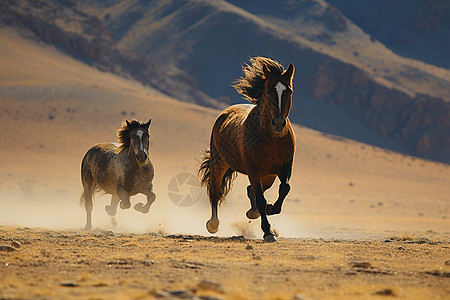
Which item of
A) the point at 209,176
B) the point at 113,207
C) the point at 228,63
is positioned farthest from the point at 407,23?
the point at 209,176

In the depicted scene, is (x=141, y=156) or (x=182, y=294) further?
(x=141, y=156)

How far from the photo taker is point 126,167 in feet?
51.7

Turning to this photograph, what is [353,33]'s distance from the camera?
11700cm

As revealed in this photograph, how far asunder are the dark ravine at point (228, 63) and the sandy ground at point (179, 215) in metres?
6.19

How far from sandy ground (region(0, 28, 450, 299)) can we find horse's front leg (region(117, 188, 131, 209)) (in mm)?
685

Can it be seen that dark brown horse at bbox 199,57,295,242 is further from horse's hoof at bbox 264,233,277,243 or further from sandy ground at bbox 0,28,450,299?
sandy ground at bbox 0,28,450,299

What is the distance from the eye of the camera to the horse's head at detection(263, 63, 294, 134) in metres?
10.3

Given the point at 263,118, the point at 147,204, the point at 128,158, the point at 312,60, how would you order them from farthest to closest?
the point at 312,60, the point at 128,158, the point at 147,204, the point at 263,118

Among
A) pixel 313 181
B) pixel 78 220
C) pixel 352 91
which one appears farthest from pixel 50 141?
pixel 352 91

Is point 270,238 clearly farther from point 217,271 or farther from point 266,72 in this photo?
point 217,271

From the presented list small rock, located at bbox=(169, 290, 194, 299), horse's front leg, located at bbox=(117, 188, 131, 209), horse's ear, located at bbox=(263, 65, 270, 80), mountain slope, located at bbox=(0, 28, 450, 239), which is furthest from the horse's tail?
mountain slope, located at bbox=(0, 28, 450, 239)

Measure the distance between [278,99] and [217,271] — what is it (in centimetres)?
367

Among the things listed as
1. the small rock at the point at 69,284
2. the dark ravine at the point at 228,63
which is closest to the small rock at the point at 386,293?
the small rock at the point at 69,284

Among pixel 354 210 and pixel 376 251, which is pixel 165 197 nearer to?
pixel 354 210
